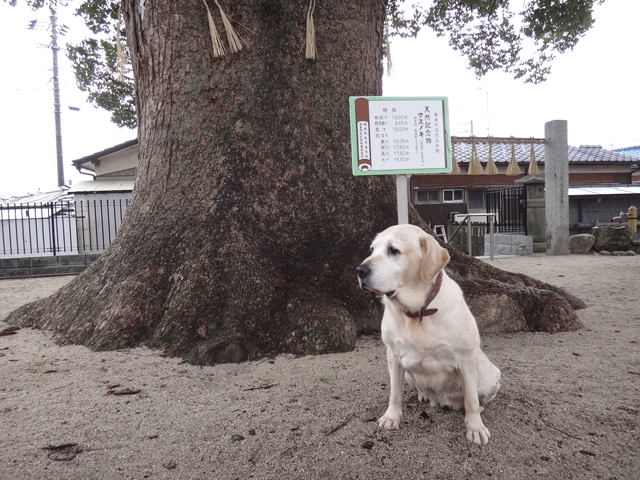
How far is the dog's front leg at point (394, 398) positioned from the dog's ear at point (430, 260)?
1.54 ft

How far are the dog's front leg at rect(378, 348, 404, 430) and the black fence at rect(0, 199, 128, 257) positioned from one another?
11.1 metres

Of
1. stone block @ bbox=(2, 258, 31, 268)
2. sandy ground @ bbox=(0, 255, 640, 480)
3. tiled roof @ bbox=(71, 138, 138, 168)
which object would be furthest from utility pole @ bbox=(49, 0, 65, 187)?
sandy ground @ bbox=(0, 255, 640, 480)

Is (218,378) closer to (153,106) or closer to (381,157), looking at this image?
(381,157)

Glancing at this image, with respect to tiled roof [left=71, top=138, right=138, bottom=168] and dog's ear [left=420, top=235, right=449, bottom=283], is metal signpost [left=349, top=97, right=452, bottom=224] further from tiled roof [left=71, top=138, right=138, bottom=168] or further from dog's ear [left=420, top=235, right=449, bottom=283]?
tiled roof [left=71, top=138, right=138, bottom=168]

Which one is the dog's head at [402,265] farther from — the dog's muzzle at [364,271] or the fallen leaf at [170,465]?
the fallen leaf at [170,465]

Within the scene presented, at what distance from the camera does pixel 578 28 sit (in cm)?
696

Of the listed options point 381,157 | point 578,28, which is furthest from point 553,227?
point 381,157

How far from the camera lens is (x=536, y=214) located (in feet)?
41.2

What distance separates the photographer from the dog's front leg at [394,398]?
7.63ft

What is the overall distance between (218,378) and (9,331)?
2700mm

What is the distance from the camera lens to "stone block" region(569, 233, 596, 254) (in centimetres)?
1205

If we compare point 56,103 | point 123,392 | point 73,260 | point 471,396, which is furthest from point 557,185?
point 56,103

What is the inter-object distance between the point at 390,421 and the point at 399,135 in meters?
2.10

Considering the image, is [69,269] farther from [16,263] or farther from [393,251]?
[393,251]
